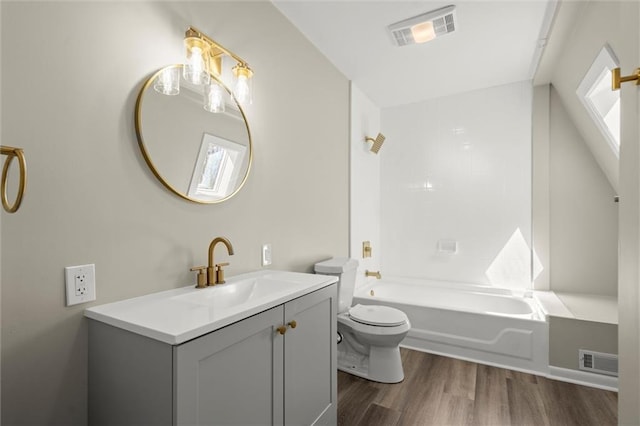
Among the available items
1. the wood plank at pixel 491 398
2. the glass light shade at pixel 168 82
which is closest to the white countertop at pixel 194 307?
the glass light shade at pixel 168 82

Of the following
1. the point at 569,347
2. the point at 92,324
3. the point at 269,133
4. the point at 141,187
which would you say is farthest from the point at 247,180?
the point at 569,347

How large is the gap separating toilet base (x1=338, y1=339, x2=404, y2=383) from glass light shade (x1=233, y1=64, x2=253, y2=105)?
6.07 feet

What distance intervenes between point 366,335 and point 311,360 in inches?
32.9

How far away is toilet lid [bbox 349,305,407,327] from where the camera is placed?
2127 mm

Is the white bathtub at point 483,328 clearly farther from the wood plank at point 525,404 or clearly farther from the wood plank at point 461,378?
the wood plank at point 525,404

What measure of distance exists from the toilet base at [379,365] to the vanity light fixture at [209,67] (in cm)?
186

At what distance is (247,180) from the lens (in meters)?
1.78

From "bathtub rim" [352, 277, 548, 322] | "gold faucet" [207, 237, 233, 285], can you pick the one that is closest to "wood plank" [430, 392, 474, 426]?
"bathtub rim" [352, 277, 548, 322]

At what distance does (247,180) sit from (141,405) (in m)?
1.15

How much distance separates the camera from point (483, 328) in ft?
8.05

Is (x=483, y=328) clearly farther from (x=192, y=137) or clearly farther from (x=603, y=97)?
(x=192, y=137)

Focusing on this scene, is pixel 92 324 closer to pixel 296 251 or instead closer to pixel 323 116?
pixel 296 251

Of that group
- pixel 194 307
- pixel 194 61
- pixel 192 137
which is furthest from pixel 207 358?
pixel 194 61

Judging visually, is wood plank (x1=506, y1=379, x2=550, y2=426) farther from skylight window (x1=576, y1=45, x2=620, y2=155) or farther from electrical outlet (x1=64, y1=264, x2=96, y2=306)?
electrical outlet (x1=64, y1=264, x2=96, y2=306)
